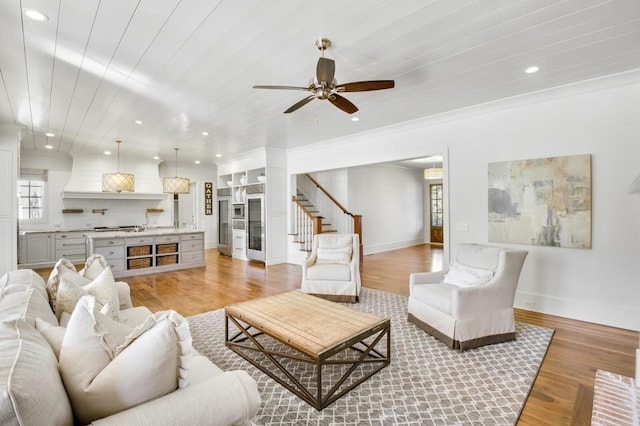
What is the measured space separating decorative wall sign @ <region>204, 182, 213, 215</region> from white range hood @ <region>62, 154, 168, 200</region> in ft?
4.48

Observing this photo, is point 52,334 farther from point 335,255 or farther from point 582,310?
point 582,310

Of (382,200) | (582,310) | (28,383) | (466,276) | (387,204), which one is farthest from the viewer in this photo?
(387,204)

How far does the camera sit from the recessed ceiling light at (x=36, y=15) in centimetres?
226

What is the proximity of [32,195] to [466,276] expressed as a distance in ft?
31.9

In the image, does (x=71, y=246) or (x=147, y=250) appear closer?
(x=147, y=250)

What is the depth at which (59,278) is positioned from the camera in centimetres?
226

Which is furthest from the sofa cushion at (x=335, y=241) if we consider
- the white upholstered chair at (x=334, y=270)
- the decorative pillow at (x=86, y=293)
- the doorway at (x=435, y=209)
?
the doorway at (x=435, y=209)

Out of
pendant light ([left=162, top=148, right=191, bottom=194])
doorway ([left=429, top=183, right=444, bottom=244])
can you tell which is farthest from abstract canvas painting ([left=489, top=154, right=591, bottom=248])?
doorway ([left=429, top=183, right=444, bottom=244])

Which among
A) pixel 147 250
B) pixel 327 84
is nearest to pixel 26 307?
pixel 327 84

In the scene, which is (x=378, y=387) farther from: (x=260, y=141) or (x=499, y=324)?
(x=260, y=141)

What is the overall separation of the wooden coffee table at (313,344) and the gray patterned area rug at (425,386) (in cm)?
8

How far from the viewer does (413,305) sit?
3414mm

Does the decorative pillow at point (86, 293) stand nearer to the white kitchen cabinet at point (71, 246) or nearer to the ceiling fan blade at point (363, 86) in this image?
the ceiling fan blade at point (363, 86)

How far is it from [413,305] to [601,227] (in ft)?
7.66
